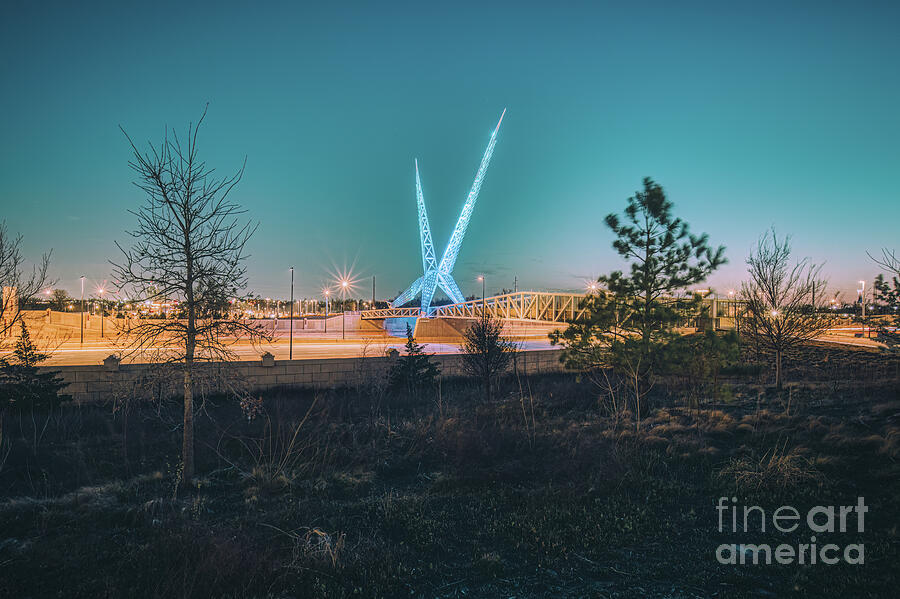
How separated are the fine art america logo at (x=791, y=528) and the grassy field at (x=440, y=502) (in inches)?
5.2

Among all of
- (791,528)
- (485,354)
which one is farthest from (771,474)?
(485,354)

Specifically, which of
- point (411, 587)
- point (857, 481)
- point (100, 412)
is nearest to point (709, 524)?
point (857, 481)

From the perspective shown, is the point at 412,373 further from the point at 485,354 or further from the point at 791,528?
the point at 791,528

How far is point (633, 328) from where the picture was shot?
12320mm

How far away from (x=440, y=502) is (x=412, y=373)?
9.97 m

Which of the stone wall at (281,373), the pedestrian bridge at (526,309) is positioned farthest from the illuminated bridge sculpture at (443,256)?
the stone wall at (281,373)

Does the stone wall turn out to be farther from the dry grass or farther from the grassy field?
the dry grass

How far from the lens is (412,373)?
1698 centimetres

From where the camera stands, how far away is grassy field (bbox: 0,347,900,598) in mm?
4832

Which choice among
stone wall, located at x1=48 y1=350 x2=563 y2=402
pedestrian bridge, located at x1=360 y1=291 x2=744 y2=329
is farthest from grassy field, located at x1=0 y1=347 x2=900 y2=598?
pedestrian bridge, located at x1=360 y1=291 x2=744 y2=329

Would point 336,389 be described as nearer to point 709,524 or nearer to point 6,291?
point 6,291

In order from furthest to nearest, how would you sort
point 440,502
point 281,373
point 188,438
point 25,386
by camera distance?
1. point 281,373
2. point 25,386
3. point 188,438
4. point 440,502

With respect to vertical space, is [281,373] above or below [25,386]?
below

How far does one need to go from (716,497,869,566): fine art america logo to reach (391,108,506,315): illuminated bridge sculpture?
2277 inches
